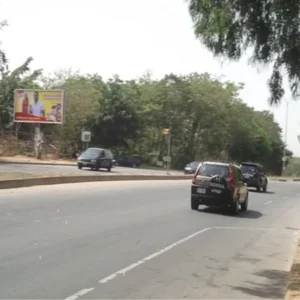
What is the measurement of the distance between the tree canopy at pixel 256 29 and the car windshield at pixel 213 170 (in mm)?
11460

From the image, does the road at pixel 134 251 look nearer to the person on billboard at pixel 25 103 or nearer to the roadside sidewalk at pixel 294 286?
the roadside sidewalk at pixel 294 286

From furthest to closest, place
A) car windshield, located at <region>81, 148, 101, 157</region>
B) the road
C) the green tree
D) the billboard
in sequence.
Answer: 1. the green tree
2. the billboard
3. car windshield, located at <region>81, 148, 101, 157</region>
4. the road

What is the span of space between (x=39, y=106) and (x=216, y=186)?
1304 inches

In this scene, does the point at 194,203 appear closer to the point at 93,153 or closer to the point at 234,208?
the point at 234,208

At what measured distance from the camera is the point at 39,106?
167 ft

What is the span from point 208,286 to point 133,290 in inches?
51.4

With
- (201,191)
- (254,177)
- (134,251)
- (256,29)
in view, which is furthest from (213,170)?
(254,177)

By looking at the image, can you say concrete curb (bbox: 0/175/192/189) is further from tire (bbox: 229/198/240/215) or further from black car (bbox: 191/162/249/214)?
tire (bbox: 229/198/240/215)

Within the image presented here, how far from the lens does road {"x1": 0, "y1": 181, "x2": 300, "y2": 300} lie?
26.9 feet

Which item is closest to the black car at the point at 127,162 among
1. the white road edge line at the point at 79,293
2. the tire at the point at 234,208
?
the tire at the point at 234,208

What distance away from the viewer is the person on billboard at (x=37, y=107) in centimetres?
5081

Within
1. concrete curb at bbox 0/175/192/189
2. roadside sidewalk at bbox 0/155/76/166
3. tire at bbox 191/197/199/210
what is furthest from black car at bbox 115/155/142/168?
tire at bbox 191/197/199/210

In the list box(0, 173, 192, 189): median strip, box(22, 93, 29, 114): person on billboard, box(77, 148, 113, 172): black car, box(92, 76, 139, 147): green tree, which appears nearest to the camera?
box(0, 173, 192, 189): median strip

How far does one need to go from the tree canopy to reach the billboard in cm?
4172
